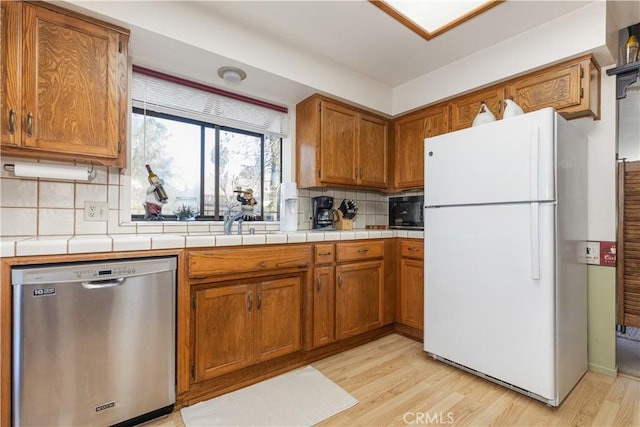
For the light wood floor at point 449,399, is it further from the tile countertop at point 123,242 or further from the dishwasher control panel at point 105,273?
the tile countertop at point 123,242

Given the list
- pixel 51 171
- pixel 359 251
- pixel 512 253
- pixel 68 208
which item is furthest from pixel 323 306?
pixel 51 171

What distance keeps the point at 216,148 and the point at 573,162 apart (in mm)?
2515

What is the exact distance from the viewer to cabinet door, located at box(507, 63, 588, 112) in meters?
1.99

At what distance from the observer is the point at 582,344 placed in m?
1.99

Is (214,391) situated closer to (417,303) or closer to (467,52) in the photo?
(417,303)

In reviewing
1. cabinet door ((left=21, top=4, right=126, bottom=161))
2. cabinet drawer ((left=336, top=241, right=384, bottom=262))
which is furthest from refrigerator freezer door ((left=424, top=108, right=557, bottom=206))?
cabinet door ((left=21, top=4, right=126, bottom=161))

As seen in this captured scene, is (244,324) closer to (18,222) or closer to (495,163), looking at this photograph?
(18,222)

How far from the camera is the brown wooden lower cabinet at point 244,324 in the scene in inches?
68.1

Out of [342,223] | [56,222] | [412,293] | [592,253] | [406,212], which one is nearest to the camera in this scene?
[56,222]

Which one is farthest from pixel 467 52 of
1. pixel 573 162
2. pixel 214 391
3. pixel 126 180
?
pixel 214 391

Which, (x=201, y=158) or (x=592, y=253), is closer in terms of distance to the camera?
(x=592, y=253)

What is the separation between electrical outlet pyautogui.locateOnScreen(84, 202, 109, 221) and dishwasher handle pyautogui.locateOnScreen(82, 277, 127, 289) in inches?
25.3

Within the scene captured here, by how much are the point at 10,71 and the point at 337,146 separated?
2.08 m

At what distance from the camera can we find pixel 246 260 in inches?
73.3
